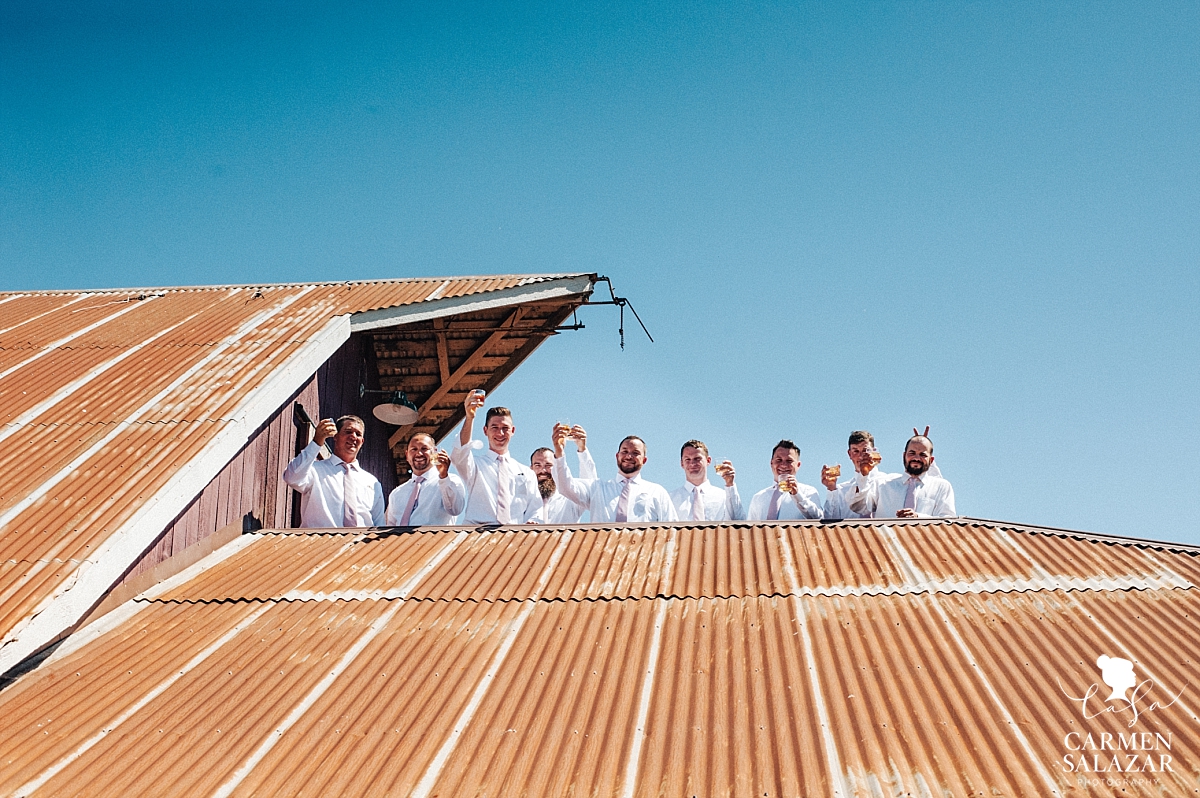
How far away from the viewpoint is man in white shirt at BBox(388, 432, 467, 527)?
9.07 meters

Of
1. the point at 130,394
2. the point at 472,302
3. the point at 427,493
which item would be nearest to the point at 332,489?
the point at 427,493

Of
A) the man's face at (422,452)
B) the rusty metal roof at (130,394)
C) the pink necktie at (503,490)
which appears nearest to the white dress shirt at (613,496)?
the pink necktie at (503,490)

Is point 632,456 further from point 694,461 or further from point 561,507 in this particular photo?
point 561,507

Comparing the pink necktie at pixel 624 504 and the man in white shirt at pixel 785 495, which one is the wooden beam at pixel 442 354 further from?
the man in white shirt at pixel 785 495

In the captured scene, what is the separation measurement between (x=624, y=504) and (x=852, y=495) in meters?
2.22

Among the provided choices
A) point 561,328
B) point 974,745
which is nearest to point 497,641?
point 974,745

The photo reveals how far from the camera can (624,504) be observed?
373 inches

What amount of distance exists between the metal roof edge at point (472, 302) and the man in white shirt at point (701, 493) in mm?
3516

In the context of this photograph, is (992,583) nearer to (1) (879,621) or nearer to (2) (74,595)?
(1) (879,621)

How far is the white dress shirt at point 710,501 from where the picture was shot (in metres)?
9.78

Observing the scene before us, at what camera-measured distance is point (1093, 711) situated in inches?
201

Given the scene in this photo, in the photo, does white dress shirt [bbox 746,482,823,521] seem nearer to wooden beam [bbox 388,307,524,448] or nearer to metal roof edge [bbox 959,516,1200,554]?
metal roof edge [bbox 959,516,1200,554]

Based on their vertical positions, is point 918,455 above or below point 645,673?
above

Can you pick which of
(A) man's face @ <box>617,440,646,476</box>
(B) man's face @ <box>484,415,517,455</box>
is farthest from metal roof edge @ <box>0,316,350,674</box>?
(A) man's face @ <box>617,440,646,476</box>
